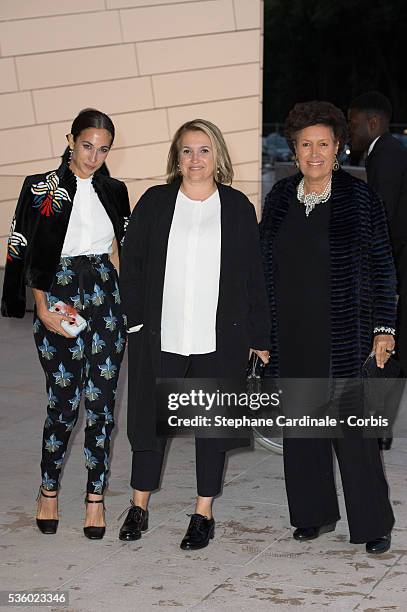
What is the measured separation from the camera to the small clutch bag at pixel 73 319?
4.86 meters

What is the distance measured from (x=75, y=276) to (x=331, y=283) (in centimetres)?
107

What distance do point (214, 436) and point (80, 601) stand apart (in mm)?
972

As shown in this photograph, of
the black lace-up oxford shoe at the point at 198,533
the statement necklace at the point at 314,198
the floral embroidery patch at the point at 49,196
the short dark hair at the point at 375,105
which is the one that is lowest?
the black lace-up oxford shoe at the point at 198,533

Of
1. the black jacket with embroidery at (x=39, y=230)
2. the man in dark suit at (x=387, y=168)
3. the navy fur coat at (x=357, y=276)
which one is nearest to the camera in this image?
the navy fur coat at (x=357, y=276)

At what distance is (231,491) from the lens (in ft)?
19.3

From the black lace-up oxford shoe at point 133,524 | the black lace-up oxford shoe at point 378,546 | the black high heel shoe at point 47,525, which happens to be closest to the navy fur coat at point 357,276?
the black lace-up oxford shoe at point 378,546

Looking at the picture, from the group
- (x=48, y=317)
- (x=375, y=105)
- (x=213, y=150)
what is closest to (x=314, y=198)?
(x=213, y=150)

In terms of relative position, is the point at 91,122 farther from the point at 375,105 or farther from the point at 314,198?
the point at 375,105

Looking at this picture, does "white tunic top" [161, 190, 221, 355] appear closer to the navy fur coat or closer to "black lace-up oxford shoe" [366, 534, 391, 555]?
the navy fur coat

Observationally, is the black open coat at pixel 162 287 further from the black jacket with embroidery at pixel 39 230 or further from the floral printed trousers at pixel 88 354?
the black jacket with embroidery at pixel 39 230

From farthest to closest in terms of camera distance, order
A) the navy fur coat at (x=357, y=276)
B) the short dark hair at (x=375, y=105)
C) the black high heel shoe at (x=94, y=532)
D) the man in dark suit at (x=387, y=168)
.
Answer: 1. the short dark hair at (x=375, y=105)
2. the man in dark suit at (x=387, y=168)
3. the black high heel shoe at (x=94, y=532)
4. the navy fur coat at (x=357, y=276)

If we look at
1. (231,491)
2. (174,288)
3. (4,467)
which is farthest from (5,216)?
(174,288)

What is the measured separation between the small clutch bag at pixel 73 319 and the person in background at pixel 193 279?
0.69 feet

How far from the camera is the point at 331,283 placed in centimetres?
480
